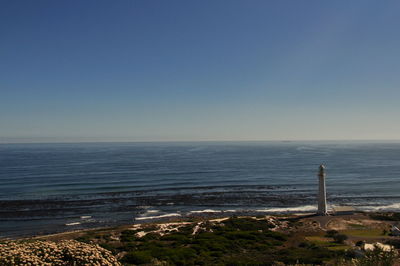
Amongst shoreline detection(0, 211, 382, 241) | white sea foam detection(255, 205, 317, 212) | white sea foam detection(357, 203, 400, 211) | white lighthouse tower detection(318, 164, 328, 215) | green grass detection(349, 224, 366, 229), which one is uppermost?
white lighthouse tower detection(318, 164, 328, 215)

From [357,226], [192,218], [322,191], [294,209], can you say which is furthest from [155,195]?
[357,226]

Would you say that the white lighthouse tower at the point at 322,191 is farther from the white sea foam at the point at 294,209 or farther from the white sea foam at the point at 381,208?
the white sea foam at the point at 381,208

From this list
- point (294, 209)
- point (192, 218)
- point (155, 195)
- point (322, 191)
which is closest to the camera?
point (322, 191)

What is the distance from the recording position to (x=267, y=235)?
950 inches

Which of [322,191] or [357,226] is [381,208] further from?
[322,191]

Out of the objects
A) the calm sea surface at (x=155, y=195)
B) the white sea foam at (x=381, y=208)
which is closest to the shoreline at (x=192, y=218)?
the calm sea surface at (x=155, y=195)

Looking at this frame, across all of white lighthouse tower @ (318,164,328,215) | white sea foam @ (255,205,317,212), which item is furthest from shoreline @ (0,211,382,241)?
white sea foam @ (255,205,317,212)

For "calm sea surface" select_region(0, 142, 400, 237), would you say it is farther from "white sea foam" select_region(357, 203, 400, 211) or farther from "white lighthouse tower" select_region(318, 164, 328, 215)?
"white lighthouse tower" select_region(318, 164, 328, 215)

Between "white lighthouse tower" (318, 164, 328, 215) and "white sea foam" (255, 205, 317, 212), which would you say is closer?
"white lighthouse tower" (318, 164, 328, 215)

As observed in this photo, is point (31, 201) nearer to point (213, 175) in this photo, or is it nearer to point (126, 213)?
point (126, 213)

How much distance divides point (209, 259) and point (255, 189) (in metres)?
38.8

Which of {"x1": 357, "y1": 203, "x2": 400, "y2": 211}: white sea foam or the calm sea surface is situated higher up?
the calm sea surface

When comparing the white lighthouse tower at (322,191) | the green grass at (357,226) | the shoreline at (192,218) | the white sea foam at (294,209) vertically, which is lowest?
the white sea foam at (294,209)

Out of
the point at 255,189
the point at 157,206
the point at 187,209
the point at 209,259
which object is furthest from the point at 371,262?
the point at 255,189
